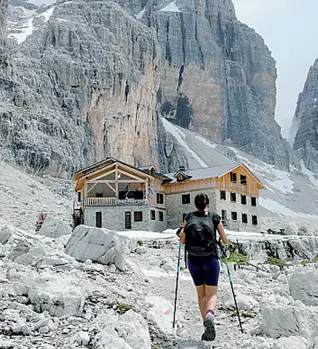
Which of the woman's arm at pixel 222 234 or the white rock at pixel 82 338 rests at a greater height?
the woman's arm at pixel 222 234

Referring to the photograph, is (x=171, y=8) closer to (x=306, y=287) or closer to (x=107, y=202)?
(x=107, y=202)

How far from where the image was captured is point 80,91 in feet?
289

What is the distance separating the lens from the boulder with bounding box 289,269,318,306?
39.0ft

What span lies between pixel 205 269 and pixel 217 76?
157 metres

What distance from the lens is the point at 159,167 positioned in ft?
373

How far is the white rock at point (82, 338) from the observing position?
23.1 feet

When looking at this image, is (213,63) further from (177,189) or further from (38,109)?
(177,189)

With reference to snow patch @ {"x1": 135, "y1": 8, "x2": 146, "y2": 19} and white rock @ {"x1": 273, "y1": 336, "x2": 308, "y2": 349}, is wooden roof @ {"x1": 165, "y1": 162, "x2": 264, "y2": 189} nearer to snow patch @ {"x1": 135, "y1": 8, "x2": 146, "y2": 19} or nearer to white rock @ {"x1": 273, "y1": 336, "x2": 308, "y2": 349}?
white rock @ {"x1": 273, "y1": 336, "x2": 308, "y2": 349}

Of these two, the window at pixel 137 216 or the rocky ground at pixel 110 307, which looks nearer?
the rocky ground at pixel 110 307

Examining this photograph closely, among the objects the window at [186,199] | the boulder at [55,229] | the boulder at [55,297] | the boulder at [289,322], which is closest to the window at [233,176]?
the window at [186,199]

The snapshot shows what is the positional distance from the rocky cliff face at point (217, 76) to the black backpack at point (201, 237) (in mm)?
137846

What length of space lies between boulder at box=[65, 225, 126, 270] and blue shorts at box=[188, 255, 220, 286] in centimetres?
545

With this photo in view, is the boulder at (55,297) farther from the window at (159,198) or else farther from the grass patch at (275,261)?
the window at (159,198)

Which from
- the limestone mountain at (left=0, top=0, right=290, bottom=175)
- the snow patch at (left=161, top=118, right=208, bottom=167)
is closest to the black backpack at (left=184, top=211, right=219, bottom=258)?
the limestone mountain at (left=0, top=0, right=290, bottom=175)
